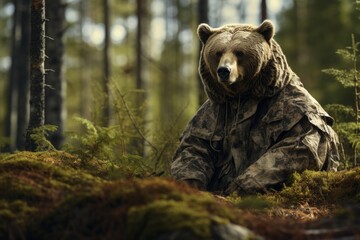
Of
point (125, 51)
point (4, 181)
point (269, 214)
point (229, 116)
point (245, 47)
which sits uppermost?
point (125, 51)

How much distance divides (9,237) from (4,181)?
639mm

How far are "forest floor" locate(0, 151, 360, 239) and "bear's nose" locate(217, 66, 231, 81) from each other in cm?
170

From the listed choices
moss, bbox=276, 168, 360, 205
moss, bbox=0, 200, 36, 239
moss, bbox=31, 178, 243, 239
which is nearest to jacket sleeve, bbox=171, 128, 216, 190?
moss, bbox=276, 168, 360, 205

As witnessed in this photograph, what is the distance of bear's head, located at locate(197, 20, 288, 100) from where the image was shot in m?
7.16

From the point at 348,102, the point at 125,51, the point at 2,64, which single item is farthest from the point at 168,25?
the point at 348,102

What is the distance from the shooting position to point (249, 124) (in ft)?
24.2

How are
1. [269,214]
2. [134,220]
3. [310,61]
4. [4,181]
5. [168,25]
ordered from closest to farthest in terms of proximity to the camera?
1. [134,220]
2. [4,181]
3. [269,214]
4. [310,61]
5. [168,25]

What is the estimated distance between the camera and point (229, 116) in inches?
299

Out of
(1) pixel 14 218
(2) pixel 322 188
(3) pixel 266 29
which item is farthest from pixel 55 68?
(1) pixel 14 218

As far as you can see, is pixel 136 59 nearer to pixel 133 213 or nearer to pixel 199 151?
pixel 199 151

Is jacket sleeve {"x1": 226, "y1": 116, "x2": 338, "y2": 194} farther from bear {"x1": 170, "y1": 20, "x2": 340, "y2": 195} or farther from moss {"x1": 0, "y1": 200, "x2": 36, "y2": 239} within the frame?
moss {"x1": 0, "y1": 200, "x2": 36, "y2": 239}

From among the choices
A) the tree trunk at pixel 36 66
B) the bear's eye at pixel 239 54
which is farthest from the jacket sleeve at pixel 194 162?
the tree trunk at pixel 36 66

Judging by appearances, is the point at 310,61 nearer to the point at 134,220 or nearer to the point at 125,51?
the point at 125,51

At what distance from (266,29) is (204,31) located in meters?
0.75
